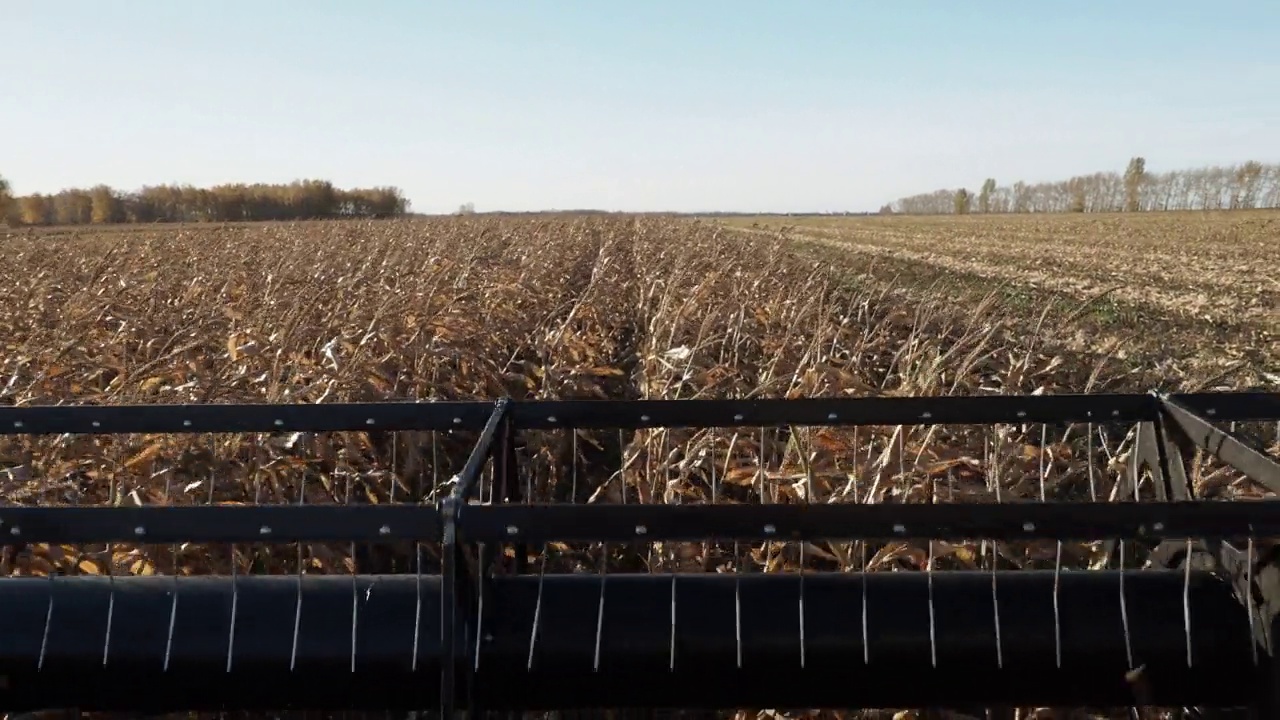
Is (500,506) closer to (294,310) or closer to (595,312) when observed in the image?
(294,310)

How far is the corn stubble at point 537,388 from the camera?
12.9 ft

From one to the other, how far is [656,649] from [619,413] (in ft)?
2.25

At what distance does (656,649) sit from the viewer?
227cm

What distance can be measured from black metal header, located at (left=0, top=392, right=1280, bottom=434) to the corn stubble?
376 mm

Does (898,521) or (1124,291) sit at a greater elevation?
(898,521)

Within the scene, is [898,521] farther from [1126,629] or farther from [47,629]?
[47,629]

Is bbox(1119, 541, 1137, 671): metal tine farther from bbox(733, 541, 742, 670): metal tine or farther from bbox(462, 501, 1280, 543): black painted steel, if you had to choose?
bbox(733, 541, 742, 670): metal tine

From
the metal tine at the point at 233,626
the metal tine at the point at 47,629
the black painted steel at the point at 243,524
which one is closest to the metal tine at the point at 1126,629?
the black painted steel at the point at 243,524

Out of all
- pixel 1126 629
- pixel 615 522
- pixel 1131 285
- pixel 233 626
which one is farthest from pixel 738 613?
pixel 1131 285

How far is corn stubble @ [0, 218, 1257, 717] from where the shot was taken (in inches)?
155

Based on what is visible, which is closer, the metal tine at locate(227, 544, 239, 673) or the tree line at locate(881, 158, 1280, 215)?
the metal tine at locate(227, 544, 239, 673)

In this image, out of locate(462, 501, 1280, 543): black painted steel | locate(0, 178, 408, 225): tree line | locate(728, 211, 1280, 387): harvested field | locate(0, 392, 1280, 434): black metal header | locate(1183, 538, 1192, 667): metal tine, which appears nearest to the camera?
locate(462, 501, 1280, 543): black painted steel

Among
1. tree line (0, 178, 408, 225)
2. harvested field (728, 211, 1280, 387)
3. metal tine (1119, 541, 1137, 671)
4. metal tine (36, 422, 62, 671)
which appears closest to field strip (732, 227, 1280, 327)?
harvested field (728, 211, 1280, 387)

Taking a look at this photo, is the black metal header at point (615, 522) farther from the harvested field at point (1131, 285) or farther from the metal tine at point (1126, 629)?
the harvested field at point (1131, 285)
